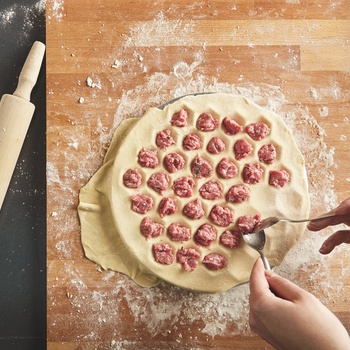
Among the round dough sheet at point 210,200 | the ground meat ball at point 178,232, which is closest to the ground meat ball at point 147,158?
the round dough sheet at point 210,200

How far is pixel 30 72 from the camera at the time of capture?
1.88 m

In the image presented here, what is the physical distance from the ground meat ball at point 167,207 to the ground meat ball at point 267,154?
0.36m

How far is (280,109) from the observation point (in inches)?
76.5

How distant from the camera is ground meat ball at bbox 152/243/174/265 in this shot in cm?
178

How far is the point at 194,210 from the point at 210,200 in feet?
0.24

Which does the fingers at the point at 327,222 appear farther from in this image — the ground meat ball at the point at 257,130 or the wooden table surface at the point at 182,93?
the ground meat ball at the point at 257,130

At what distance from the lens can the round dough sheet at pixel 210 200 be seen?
5.86 ft

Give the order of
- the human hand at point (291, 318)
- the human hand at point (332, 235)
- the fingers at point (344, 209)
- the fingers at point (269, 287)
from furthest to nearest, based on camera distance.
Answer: the human hand at point (332, 235), the fingers at point (344, 209), the fingers at point (269, 287), the human hand at point (291, 318)

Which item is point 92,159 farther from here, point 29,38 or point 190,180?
point 29,38

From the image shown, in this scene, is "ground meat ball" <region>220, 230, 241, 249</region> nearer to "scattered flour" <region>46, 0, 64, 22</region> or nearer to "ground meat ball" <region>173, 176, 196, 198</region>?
"ground meat ball" <region>173, 176, 196, 198</region>

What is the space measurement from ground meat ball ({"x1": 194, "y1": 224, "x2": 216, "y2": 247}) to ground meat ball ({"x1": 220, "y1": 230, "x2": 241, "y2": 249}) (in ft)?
0.11

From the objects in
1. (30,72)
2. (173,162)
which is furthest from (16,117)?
(173,162)

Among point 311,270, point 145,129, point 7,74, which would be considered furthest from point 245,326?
point 7,74

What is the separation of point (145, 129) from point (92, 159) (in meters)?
0.24
